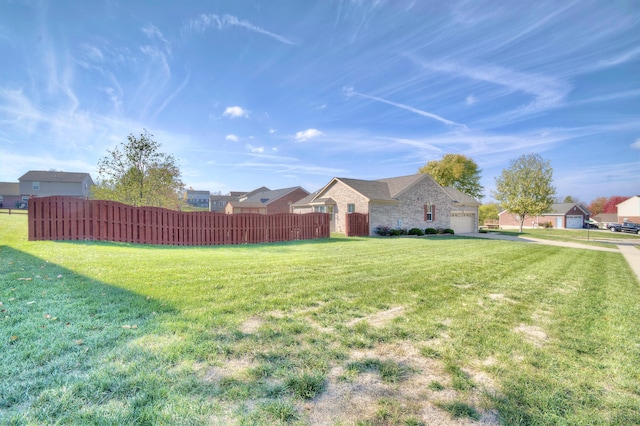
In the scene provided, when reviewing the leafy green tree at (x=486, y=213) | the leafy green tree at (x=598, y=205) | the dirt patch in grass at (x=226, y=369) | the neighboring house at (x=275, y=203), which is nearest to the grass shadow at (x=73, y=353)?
the dirt patch in grass at (x=226, y=369)

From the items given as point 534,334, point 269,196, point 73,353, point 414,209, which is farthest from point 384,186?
point 73,353

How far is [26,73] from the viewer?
34.8ft

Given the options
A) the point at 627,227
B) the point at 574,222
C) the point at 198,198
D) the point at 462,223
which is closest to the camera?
the point at 462,223

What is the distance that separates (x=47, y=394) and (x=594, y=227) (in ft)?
221

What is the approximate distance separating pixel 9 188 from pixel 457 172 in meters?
75.9

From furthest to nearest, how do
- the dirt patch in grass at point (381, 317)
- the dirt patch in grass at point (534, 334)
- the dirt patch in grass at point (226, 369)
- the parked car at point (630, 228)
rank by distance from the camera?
1. the parked car at point (630, 228)
2. the dirt patch in grass at point (381, 317)
3. the dirt patch in grass at point (534, 334)
4. the dirt patch in grass at point (226, 369)

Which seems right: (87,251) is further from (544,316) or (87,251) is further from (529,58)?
(529,58)

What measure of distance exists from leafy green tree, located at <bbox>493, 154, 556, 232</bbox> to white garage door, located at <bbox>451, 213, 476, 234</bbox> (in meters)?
4.85

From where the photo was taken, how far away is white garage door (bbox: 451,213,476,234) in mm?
26992

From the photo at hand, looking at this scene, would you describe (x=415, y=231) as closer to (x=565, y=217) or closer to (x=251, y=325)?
(x=251, y=325)

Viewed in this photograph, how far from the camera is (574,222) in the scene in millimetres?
49250

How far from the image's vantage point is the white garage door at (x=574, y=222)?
49.1 m

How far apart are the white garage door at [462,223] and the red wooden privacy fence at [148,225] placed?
16.8 metres

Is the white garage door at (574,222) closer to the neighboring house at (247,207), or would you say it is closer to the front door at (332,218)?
the front door at (332,218)
